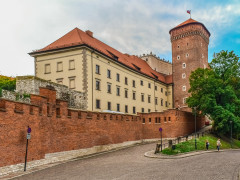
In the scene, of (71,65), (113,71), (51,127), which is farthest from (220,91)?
(51,127)

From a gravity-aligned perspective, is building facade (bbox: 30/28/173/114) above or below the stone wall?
above

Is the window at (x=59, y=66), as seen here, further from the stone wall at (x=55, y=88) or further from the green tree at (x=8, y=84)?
the green tree at (x=8, y=84)

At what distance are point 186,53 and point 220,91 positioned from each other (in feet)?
60.4

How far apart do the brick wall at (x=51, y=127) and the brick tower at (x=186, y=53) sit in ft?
75.8

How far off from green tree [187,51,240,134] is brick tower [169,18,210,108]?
11852 mm

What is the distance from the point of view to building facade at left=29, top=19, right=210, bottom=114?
3416cm

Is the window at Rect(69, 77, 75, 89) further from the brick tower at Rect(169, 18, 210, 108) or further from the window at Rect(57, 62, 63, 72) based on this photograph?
the brick tower at Rect(169, 18, 210, 108)

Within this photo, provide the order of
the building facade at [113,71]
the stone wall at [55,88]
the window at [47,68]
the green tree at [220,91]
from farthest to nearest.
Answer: the green tree at [220,91] → the window at [47,68] → the building facade at [113,71] → the stone wall at [55,88]

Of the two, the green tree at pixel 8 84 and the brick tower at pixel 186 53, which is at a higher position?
the brick tower at pixel 186 53

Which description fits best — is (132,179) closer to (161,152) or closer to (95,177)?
(95,177)

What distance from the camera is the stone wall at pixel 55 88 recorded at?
27.2m

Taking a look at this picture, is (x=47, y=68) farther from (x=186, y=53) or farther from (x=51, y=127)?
(x=186, y=53)

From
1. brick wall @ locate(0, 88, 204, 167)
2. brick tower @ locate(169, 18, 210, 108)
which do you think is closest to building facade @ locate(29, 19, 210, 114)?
brick tower @ locate(169, 18, 210, 108)

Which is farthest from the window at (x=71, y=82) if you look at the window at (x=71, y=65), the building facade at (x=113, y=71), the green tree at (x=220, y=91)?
the green tree at (x=220, y=91)
